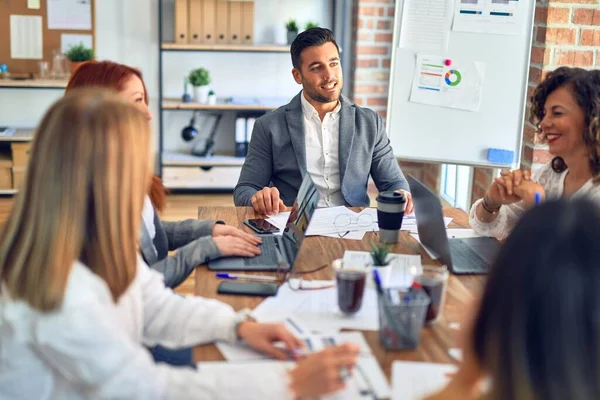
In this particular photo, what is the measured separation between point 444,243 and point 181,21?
11.7ft

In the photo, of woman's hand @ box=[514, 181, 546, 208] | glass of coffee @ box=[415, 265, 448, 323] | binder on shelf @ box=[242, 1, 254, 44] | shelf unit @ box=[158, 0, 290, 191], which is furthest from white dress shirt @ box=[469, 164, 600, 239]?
binder on shelf @ box=[242, 1, 254, 44]

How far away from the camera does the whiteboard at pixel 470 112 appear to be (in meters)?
3.42

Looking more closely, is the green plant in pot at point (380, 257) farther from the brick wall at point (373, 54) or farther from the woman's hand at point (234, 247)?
the brick wall at point (373, 54)

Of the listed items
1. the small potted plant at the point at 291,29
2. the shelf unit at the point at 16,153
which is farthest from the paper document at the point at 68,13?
the small potted plant at the point at 291,29

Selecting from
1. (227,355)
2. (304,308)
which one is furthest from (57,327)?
(304,308)

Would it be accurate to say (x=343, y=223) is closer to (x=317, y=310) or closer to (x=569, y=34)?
(x=317, y=310)

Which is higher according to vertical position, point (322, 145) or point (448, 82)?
point (448, 82)

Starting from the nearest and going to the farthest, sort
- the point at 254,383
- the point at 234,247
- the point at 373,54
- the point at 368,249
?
the point at 254,383
the point at 234,247
the point at 368,249
the point at 373,54

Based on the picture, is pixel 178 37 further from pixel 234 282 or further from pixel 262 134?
pixel 234 282

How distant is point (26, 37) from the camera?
16.9ft

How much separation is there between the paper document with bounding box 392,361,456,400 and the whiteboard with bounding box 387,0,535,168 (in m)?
2.21

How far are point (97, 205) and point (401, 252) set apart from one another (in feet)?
3.46

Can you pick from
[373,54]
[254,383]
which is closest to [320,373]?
[254,383]

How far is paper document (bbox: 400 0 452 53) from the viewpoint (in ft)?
11.4
